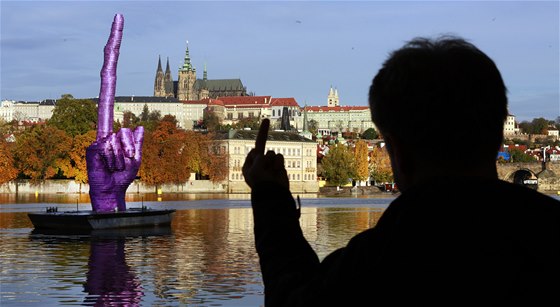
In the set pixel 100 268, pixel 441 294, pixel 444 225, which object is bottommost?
pixel 100 268

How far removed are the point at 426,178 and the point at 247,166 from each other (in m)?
0.60

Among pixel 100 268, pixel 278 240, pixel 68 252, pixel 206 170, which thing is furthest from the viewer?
pixel 206 170

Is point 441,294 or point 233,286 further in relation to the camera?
point 233,286

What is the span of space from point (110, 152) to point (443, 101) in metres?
35.6

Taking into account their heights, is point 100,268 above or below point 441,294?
below

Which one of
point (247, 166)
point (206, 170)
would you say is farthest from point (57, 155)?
point (247, 166)

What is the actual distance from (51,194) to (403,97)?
9942cm

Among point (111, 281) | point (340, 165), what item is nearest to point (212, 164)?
point (340, 165)

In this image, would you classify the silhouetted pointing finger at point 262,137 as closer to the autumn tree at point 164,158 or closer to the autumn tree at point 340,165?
the autumn tree at point 164,158

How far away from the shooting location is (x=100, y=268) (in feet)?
77.2

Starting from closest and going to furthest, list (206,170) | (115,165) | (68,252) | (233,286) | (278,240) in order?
(278,240)
(233,286)
(68,252)
(115,165)
(206,170)

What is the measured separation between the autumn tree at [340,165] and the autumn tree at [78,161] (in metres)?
44.5

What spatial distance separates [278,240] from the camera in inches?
120

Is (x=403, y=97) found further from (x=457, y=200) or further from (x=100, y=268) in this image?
(x=100, y=268)
